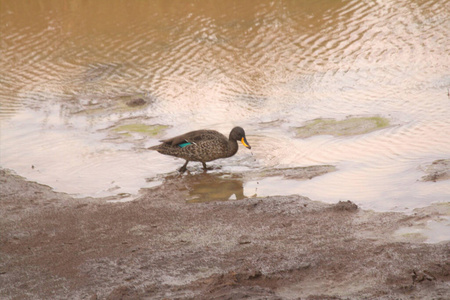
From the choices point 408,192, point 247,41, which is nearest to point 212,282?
point 408,192

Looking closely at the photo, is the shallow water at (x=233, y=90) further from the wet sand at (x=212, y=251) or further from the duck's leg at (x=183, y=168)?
the wet sand at (x=212, y=251)

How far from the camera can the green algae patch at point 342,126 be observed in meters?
10.5

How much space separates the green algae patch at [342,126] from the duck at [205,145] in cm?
133

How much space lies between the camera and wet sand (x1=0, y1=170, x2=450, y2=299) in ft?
18.7

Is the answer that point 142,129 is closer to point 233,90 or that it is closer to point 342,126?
point 233,90

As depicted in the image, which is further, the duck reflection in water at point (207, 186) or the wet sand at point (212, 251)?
the duck reflection in water at point (207, 186)

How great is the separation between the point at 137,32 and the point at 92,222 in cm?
1055

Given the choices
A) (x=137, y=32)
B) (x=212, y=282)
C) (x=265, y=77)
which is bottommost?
(x=212, y=282)

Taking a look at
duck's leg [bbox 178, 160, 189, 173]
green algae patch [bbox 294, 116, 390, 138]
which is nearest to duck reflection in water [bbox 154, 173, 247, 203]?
duck's leg [bbox 178, 160, 189, 173]

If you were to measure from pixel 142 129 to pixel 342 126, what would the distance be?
3.67 metres

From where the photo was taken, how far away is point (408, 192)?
7910 millimetres

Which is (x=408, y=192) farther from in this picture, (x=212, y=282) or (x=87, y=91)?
(x=87, y=91)

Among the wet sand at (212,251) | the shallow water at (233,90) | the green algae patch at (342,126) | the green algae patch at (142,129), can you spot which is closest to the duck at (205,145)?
the shallow water at (233,90)

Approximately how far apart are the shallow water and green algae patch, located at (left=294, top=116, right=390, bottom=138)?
17cm
